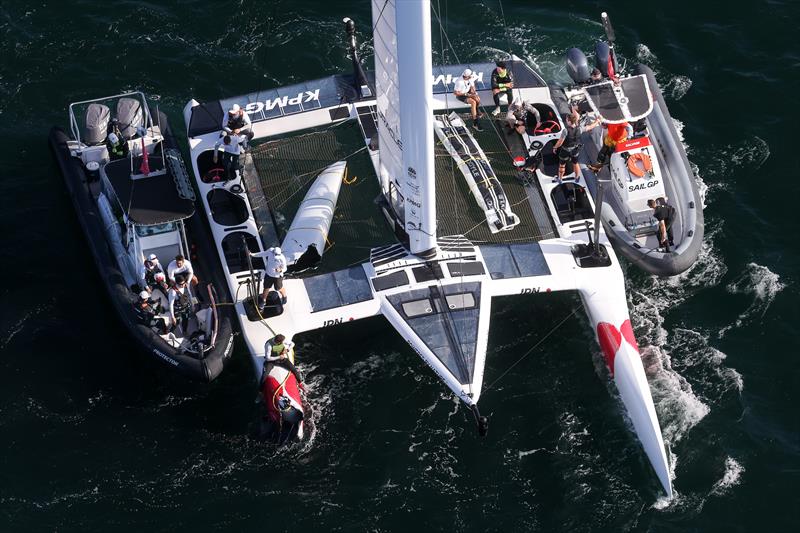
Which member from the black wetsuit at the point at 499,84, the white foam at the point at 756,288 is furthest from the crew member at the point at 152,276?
the white foam at the point at 756,288

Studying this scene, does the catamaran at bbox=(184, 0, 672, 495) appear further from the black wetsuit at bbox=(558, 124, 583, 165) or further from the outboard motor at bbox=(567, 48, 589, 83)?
the outboard motor at bbox=(567, 48, 589, 83)

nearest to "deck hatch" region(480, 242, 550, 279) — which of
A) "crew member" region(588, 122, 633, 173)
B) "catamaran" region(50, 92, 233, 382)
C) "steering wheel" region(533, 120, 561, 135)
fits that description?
"crew member" region(588, 122, 633, 173)

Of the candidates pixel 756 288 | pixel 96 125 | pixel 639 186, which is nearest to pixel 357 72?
pixel 96 125

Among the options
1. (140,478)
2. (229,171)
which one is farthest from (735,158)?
(140,478)

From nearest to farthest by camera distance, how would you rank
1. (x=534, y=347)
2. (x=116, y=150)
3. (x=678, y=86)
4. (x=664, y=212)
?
(x=534, y=347)
(x=664, y=212)
(x=116, y=150)
(x=678, y=86)

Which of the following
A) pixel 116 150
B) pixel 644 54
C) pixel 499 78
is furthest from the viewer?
pixel 644 54

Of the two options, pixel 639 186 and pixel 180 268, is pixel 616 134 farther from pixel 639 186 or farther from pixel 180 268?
pixel 180 268

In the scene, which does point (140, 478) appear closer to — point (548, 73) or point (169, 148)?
point (169, 148)

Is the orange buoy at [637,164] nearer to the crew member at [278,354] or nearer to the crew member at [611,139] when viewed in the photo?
the crew member at [611,139]
